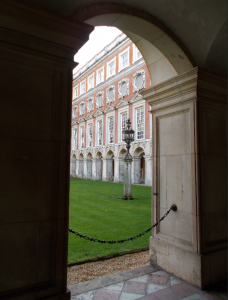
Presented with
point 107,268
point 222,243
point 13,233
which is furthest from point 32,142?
point 222,243

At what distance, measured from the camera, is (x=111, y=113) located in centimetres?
2573

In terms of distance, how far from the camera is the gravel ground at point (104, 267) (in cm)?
350

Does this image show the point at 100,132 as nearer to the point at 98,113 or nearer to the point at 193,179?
the point at 98,113

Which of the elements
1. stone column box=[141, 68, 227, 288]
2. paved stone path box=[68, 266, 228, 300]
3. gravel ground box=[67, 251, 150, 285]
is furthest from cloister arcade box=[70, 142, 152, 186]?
paved stone path box=[68, 266, 228, 300]

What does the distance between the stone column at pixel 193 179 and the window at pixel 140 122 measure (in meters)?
18.1

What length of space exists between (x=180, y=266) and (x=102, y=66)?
88.0 ft

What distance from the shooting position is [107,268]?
381cm

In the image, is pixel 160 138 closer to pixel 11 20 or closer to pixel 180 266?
pixel 180 266

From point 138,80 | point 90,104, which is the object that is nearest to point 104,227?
point 138,80

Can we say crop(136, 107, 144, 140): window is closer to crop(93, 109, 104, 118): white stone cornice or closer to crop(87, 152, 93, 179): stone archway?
crop(93, 109, 104, 118): white stone cornice

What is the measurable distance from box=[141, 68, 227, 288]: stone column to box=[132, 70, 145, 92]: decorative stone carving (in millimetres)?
18476

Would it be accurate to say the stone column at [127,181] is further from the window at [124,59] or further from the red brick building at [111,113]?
the window at [124,59]

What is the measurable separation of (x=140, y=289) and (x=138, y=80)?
2088 centimetres

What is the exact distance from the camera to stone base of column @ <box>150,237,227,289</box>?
10.1ft
